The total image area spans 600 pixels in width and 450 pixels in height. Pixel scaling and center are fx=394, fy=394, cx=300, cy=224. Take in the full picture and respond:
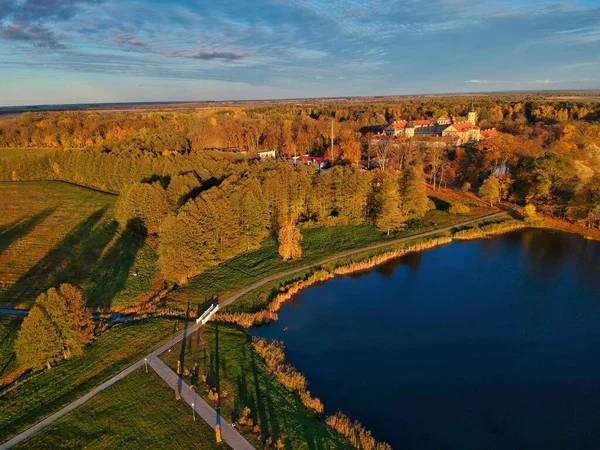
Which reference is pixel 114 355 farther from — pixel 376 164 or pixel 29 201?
pixel 376 164

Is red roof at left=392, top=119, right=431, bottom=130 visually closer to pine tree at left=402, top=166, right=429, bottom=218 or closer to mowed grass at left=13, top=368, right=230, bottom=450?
pine tree at left=402, top=166, right=429, bottom=218

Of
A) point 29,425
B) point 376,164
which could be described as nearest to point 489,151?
point 376,164

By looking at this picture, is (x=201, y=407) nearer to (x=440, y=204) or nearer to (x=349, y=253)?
(x=349, y=253)

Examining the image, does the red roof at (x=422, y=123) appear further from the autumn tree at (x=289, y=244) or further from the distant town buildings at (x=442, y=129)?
the autumn tree at (x=289, y=244)

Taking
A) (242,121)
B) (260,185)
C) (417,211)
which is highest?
(242,121)

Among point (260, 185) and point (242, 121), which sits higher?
point (242, 121)

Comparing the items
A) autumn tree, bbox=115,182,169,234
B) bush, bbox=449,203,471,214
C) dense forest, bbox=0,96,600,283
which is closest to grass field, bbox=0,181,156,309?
autumn tree, bbox=115,182,169,234
